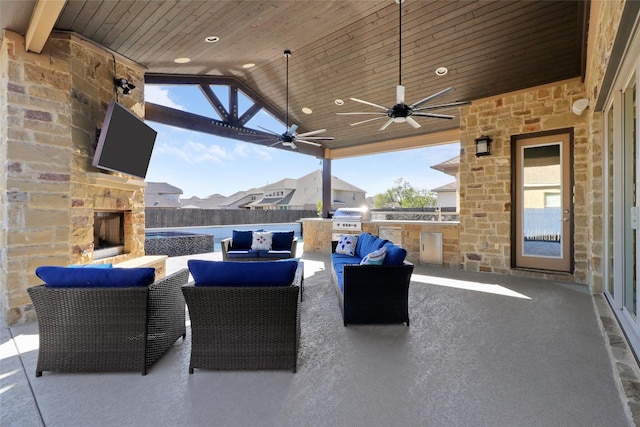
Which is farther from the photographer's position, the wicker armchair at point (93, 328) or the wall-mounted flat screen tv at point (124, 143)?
the wall-mounted flat screen tv at point (124, 143)

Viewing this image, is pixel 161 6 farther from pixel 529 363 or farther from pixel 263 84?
pixel 529 363

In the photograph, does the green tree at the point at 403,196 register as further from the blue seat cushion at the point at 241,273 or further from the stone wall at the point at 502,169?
the blue seat cushion at the point at 241,273

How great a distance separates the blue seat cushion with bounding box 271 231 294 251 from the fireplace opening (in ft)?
7.64

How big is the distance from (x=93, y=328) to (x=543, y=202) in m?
6.11

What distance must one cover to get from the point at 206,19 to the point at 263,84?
3093mm

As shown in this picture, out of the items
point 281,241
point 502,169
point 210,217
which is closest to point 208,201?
point 210,217

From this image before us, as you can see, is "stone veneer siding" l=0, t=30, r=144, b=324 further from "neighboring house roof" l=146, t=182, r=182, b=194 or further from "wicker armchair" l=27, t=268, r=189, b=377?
"neighboring house roof" l=146, t=182, r=182, b=194

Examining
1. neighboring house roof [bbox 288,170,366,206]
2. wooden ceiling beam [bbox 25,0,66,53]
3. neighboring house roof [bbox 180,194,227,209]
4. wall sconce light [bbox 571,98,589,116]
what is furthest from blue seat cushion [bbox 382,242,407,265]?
neighboring house roof [bbox 180,194,227,209]

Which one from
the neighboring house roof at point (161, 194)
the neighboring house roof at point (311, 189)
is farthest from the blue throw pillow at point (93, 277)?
the neighboring house roof at point (311, 189)

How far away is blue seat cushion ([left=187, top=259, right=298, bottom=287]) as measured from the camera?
228 cm

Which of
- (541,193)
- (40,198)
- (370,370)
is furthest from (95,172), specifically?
(541,193)

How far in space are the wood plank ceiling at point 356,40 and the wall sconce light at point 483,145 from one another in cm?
79

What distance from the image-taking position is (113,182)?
13.5ft

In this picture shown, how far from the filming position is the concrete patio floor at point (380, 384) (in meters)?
1.80
